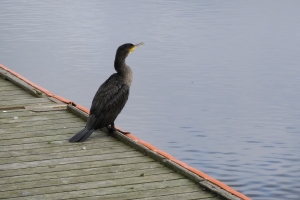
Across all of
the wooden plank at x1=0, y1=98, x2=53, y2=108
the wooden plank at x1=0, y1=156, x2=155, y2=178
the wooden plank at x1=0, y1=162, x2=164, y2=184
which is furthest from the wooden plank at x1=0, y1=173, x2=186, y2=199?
the wooden plank at x1=0, y1=98, x2=53, y2=108

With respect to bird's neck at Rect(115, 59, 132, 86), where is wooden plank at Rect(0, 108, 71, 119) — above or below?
below

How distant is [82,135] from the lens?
7.03 meters

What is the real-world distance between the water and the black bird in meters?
2.74

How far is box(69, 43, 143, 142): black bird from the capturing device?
7.09 m

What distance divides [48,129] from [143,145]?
1.13 meters

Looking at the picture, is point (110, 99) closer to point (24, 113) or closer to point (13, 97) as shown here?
point (24, 113)

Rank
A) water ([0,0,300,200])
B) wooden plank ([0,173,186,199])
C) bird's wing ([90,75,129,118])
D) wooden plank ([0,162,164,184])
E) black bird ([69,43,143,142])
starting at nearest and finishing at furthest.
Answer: wooden plank ([0,173,186,199])
wooden plank ([0,162,164,184])
black bird ([69,43,143,142])
bird's wing ([90,75,129,118])
water ([0,0,300,200])

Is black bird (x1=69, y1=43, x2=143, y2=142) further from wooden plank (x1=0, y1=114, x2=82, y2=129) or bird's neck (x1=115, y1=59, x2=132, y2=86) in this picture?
wooden plank (x1=0, y1=114, x2=82, y2=129)

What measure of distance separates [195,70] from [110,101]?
32.7 feet

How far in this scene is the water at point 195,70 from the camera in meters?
11.1

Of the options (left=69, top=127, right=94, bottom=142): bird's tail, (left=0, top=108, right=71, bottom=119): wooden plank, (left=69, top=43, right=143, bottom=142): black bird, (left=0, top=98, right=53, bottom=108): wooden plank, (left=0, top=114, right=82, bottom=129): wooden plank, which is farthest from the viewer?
(left=0, top=98, right=53, bottom=108): wooden plank

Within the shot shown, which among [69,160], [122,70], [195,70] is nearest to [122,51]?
[122,70]

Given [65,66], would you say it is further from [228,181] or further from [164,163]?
[164,163]

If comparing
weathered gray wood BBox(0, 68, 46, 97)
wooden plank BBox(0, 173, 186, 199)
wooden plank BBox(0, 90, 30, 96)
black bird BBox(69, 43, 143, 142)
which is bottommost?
wooden plank BBox(0, 173, 186, 199)
